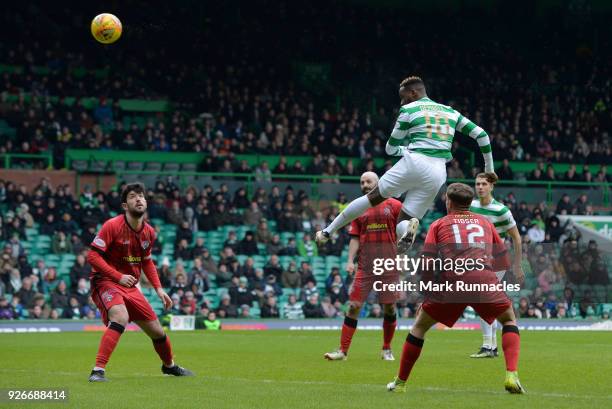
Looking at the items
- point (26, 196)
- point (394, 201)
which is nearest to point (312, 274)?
point (26, 196)

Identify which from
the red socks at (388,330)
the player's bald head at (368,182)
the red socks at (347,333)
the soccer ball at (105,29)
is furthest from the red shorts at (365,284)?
the soccer ball at (105,29)

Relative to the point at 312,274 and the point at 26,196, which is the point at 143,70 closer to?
the point at 26,196

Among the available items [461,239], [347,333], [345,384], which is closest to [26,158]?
[347,333]

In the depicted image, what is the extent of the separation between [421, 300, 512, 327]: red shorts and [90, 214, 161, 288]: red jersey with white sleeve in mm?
3563

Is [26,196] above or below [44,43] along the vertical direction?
below

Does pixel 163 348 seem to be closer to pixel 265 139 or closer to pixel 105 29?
pixel 105 29

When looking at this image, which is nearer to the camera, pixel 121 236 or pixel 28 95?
pixel 121 236

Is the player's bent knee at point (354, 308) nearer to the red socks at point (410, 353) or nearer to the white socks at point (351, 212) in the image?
the white socks at point (351, 212)

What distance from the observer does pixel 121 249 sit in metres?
12.2

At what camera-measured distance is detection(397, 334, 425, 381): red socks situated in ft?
33.9

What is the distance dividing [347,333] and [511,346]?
5.14m

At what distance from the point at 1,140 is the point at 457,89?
18749 mm

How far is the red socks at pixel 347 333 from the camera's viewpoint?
15180 millimetres

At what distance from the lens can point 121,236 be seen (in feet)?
39.8
